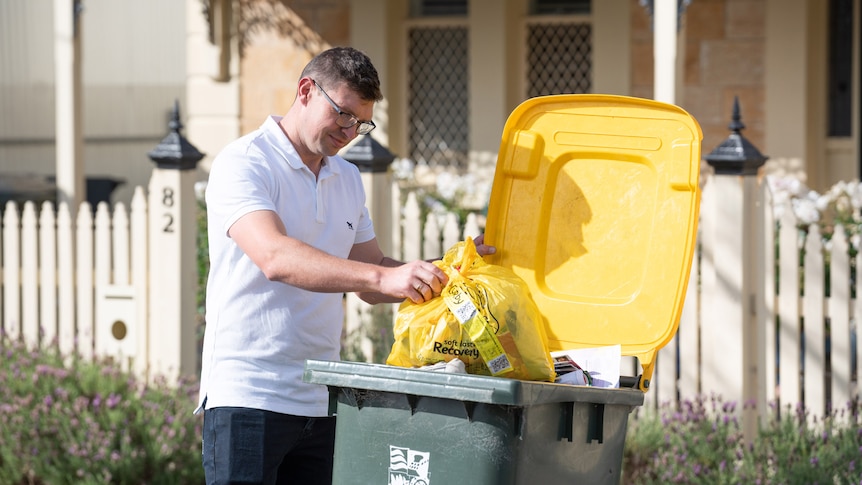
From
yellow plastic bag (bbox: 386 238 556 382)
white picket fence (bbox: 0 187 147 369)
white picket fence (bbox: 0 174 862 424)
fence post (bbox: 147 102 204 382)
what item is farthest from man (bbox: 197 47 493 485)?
white picket fence (bbox: 0 187 147 369)

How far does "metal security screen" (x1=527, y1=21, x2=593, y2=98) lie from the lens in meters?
9.32

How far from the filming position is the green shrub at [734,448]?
492 centimetres

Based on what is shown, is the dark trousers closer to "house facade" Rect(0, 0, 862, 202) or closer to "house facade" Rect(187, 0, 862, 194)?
"house facade" Rect(0, 0, 862, 202)

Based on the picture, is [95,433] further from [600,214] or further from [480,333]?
[480,333]

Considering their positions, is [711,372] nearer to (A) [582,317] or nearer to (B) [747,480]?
(B) [747,480]

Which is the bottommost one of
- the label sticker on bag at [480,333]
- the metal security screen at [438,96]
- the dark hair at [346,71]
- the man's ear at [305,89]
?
the label sticker on bag at [480,333]

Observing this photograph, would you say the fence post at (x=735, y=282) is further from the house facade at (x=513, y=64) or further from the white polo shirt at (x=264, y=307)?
the white polo shirt at (x=264, y=307)

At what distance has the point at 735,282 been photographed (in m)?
5.58

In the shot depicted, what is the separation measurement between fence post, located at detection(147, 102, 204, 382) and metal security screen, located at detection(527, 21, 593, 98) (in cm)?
390

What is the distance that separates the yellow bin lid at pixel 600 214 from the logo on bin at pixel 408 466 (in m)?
0.76

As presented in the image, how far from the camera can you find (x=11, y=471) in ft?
18.5

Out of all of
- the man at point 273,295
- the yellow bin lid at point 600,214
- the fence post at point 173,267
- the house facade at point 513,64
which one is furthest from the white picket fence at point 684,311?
the man at point 273,295

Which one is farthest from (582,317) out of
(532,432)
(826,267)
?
(826,267)

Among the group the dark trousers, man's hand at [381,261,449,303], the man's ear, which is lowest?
the dark trousers
